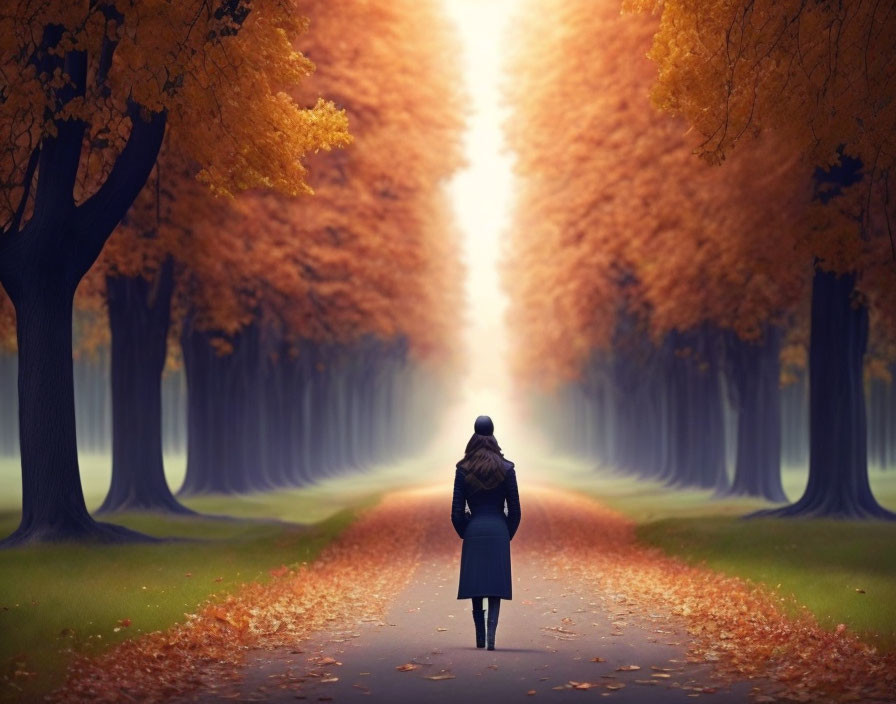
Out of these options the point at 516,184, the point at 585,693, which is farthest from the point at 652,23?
the point at 516,184

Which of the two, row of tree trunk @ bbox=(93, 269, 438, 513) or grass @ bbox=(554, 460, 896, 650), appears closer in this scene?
grass @ bbox=(554, 460, 896, 650)

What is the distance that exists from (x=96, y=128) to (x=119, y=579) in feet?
23.0

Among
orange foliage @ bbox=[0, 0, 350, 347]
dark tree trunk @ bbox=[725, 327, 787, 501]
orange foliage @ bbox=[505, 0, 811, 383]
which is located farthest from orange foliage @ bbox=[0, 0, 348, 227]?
dark tree trunk @ bbox=[725, 327, 787, 501]

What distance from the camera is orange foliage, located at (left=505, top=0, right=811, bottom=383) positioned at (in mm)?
23719

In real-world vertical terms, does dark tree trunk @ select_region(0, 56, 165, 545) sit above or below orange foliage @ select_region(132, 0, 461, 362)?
below

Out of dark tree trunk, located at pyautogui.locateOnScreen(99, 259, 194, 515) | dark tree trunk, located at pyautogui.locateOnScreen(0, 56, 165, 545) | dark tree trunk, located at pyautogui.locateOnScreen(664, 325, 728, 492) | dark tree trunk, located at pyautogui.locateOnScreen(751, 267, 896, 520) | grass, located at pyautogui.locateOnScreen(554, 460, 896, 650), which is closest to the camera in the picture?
grass, located at pyautogui.locateOnScreen(554, 460, 896, 650)

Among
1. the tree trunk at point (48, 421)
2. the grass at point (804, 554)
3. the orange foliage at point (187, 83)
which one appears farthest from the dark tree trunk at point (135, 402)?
the grass at point (804, 554)

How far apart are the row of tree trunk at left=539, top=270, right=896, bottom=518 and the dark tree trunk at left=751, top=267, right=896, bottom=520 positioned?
2 cm

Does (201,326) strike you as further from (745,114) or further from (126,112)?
(745,114)

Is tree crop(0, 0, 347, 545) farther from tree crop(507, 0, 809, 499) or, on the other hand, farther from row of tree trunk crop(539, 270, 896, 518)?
row of tree trunk crop(539, 270, 896, 518)

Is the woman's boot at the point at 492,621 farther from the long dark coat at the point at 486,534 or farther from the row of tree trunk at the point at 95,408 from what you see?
the row of tree trunk at the point at 95,408

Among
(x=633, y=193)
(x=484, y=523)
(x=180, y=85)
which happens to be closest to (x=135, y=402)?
(x=180, y=85)

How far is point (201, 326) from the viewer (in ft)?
99.6

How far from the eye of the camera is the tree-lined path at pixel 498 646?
9.89 meters
